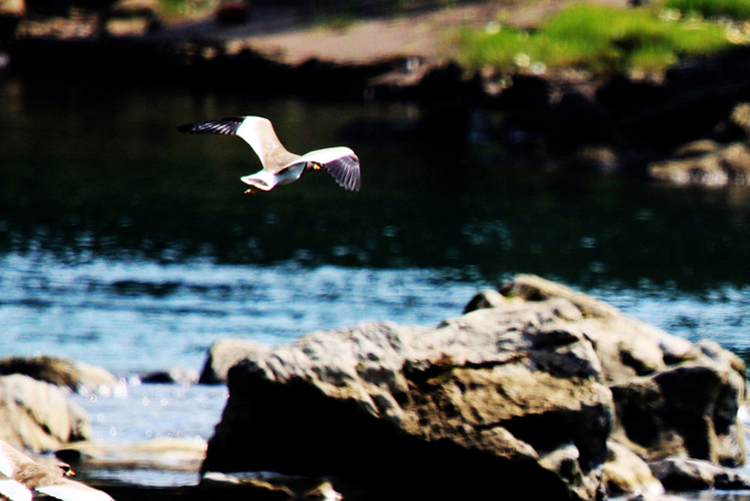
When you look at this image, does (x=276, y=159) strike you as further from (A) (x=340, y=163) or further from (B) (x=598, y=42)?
(B) (x=598, y=42)

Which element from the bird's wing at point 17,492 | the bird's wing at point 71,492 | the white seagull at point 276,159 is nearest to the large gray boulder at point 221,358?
the white seagull at point 276,159

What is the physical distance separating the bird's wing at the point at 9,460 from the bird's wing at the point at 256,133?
2.45 metres

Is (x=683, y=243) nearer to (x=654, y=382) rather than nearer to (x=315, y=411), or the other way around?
(x=654, y=382)

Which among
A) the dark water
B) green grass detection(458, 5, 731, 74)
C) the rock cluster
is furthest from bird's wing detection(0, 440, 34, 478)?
green grass detection(458, 5, 731, 74)

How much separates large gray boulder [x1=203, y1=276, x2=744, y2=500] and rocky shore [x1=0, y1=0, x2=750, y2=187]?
27845 mm

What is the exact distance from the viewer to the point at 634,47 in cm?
5212

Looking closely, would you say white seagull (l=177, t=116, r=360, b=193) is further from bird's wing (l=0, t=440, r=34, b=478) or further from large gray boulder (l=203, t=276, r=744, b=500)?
large gray boulder (l=203, t=276, r=744, b=500)

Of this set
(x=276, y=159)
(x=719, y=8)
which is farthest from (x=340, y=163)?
(x=719, y=8)

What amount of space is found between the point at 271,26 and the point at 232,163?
2929cm

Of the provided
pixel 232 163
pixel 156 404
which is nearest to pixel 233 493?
pixel 156 404

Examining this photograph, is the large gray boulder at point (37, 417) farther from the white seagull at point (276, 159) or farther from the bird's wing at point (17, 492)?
the bird's wing at point (17, 492)

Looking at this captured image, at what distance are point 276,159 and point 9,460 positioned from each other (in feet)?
8.84

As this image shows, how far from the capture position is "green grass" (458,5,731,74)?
50562mm

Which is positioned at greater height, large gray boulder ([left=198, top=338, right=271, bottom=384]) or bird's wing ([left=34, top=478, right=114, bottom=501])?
bird's wing ([left=34, top=478, right=114, bottom=501])
